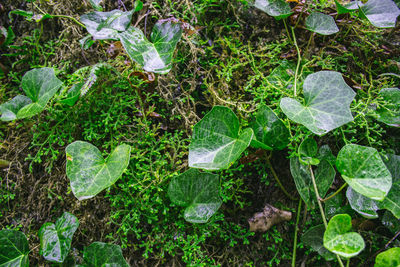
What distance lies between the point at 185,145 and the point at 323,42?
33.9 inches

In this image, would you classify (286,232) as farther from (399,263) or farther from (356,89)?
(356,89)

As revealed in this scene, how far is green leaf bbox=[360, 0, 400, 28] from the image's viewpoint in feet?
3.79

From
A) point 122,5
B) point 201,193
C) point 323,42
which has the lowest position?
point 201,193

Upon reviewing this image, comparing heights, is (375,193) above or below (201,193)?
above

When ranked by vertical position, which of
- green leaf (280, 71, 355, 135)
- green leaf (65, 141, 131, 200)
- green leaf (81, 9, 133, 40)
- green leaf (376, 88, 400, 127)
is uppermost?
green leaf (81, 9, 133, 40)

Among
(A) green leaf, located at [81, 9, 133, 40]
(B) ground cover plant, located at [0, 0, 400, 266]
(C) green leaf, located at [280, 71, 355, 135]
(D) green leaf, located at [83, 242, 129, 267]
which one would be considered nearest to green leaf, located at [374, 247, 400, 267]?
(B) ground cover plant, located at [0, 0, 400, 266]

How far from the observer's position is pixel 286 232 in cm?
108

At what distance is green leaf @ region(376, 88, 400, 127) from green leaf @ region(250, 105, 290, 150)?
44 cm

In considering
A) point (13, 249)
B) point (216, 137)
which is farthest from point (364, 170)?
point (13, 249)

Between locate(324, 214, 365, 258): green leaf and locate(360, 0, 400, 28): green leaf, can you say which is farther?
locate(360, 0, 400, 28): green leaf

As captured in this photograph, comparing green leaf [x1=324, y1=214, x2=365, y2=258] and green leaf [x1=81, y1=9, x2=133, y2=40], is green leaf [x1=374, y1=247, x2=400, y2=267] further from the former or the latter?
green leaf [x1=81, y1=9, x2=133, y2=40]

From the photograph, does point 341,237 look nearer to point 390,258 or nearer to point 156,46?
point 390,258

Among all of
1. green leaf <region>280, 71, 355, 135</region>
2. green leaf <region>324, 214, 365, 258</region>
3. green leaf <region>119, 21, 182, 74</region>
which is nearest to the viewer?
green leaf <region>324, 214, 365, 258</region>

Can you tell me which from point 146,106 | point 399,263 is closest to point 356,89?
point 399,263
